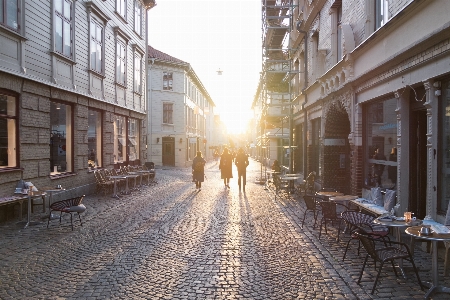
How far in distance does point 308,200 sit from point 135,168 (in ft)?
41.6

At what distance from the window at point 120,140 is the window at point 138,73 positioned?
2748 millimetres

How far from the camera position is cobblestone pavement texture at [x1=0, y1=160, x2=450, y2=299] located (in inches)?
209

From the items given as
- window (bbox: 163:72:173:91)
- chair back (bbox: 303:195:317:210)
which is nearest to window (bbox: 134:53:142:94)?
window (bbox: 163:72:173:91)

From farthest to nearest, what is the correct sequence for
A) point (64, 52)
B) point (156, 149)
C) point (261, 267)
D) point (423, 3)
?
1. point (156, 149)
2. point (64, 52)
3. point (423, 3)
4. point (261, 267)

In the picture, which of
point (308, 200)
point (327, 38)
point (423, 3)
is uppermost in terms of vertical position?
point (327, 38)

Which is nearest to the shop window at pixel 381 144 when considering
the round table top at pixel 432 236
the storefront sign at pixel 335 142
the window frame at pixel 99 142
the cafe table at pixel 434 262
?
the storefront sign at pixel 335 142

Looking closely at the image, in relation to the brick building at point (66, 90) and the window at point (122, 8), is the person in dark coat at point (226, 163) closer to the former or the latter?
the brick building at point (66, 90)

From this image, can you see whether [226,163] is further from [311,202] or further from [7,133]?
[7,133]

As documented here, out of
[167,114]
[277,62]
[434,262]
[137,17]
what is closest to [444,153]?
[434,262]

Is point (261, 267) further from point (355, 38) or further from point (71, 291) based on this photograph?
point (355, 38)

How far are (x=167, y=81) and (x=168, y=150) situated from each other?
19.7ft

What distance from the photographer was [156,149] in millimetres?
35531

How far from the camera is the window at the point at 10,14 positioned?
987cm

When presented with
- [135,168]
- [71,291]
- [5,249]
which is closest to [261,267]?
[71,291]
